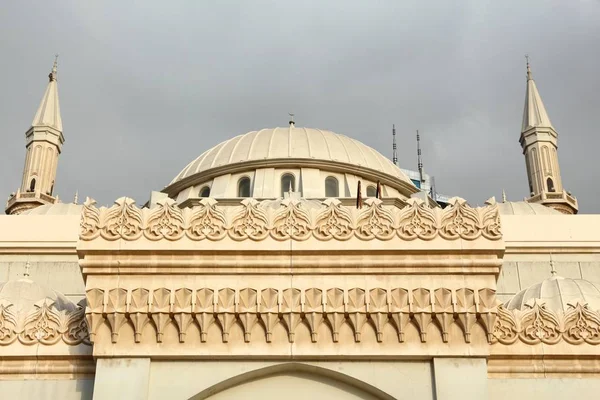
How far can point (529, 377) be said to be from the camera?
1174 centimetres

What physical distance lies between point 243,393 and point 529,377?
3838 mm

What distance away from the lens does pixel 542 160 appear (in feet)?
106

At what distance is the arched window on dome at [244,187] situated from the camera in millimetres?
26750

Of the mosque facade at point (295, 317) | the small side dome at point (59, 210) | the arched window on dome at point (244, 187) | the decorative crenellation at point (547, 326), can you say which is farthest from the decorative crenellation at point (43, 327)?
the arched window on dome at point (244, 187)

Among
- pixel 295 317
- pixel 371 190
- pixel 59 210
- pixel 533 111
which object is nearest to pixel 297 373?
pixel 295 317

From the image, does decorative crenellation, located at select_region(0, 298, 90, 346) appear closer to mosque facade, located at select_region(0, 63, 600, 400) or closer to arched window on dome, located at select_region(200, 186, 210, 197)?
mosque facade, located at select_region(0, 63, 600, 400)

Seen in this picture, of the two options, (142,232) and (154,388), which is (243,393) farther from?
(142,232)

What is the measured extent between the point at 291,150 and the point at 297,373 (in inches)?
653

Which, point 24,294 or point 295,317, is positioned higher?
point 24,294

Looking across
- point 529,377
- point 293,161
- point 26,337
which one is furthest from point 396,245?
point 293,161

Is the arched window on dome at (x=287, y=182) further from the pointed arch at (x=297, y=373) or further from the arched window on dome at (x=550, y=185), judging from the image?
the pointed arch at (x=297, y=373)

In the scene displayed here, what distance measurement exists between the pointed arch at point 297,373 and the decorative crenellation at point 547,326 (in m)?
1.85

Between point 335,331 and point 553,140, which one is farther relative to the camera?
point 553,140

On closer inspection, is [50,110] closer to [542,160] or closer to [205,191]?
[205,191]
